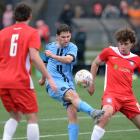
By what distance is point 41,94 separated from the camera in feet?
63.6

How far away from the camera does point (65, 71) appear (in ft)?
39.8

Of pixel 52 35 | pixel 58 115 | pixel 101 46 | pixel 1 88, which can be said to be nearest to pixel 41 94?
pixel 58 115

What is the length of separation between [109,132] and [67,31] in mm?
2307

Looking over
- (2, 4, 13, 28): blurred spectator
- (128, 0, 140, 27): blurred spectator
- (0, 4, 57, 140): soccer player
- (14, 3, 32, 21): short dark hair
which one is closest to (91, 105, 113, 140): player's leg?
(0, 4, 57, 140): soccer player

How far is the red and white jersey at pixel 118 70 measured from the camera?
37.8 ft

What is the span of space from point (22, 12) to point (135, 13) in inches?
977

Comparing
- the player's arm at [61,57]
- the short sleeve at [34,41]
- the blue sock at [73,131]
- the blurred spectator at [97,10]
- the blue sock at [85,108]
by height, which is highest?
the short sleeve at [34,41]

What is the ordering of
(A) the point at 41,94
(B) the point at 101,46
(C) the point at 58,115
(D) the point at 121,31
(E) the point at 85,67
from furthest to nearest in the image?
(B) the point at 101,46 < (E) the point at 85,67 < (A) the point at 41,94 < (C) the point at 58,115 < (D) the point at 121,31

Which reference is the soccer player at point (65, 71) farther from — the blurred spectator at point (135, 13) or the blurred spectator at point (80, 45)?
the blurred spectator at point (135, 13)

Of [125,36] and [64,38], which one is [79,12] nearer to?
[64,38]

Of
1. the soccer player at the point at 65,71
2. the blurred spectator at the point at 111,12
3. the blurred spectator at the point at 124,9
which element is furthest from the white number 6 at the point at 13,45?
the blurred spectator at the point at 124,9

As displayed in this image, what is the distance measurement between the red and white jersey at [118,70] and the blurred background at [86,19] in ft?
44.1

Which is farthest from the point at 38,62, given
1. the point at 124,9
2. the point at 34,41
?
the point at 124,9

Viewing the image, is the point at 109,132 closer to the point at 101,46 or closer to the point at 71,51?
the point at 71,51
